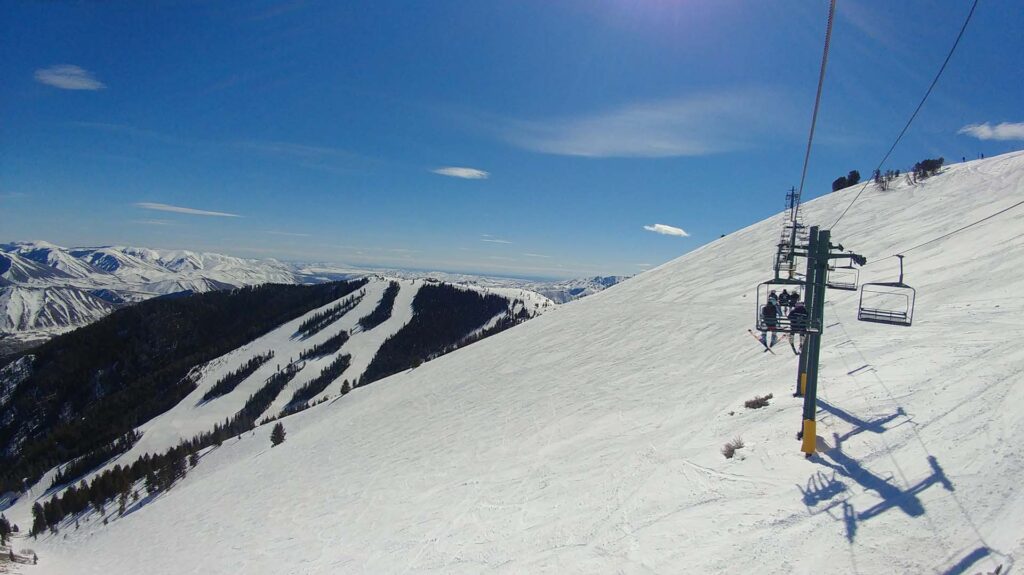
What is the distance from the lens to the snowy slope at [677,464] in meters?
7.91

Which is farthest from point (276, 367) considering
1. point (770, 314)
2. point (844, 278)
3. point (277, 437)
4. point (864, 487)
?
point (864, 487)

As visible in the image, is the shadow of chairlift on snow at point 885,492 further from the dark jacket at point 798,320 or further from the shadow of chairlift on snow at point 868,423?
the dark jacket at point 798,320

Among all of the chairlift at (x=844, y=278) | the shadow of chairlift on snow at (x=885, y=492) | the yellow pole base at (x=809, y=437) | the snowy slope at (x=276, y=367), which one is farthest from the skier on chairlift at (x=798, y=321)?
the snowy slope at (x=276, y=367)

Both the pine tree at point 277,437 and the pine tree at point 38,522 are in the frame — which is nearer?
the pine tree at point 277,437

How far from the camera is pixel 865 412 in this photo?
11.3 m

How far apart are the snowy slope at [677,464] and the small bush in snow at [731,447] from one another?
0.88 feet

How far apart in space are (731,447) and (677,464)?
141cm

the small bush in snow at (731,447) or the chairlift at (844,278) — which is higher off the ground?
the chairlift at (844,278)

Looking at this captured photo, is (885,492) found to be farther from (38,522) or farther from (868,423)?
(38,522)

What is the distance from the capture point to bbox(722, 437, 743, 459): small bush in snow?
1114 cm

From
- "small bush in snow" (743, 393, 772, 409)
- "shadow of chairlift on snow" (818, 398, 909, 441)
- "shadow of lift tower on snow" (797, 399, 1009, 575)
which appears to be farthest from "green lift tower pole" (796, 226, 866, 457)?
"small bush in snow" (743, 393, 772, 409)

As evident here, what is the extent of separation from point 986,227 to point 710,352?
20471mm

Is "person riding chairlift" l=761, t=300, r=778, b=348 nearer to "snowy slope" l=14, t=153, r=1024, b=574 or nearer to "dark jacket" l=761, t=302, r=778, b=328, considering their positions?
"dark jacket" l=761, t=302, r=778, b=328

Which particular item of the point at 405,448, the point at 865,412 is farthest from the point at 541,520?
the point at 405,448
